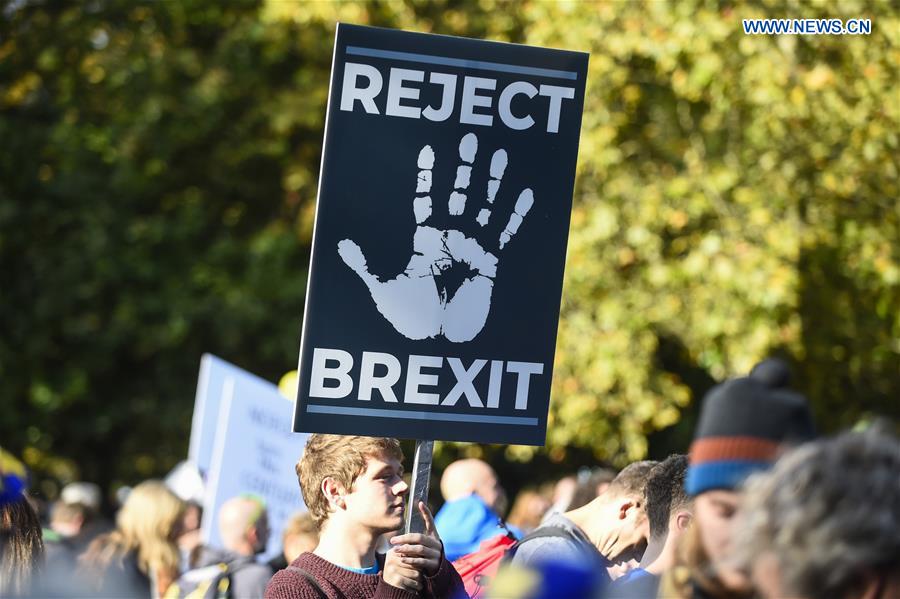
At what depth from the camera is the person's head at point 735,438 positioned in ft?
6.49

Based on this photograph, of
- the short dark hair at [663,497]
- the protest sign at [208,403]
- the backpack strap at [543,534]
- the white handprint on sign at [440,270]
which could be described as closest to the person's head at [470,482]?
the protest sign at [208,403]

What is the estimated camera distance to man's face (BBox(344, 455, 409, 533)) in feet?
12.0

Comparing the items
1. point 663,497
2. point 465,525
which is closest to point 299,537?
point 465,525

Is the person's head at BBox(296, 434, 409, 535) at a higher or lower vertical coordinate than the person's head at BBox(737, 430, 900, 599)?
lower

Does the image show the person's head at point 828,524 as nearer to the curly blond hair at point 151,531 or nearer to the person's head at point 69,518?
the curly blond hair at point 151,531

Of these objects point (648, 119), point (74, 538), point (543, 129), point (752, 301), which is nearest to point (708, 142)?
point (648, 119)

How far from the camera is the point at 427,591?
3.33 m

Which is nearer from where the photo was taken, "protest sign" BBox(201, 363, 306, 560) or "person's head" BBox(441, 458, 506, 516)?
"person's head" BBox(441, 458, 506, 516)

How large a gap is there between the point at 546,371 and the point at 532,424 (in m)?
0.15

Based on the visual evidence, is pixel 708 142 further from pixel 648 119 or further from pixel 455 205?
pixel 455 205

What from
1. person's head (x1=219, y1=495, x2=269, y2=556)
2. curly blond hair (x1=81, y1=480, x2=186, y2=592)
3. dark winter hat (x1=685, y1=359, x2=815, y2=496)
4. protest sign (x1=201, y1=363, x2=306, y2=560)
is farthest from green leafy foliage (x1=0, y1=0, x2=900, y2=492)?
dark winter hat (x1=685, y1=359, x2=815, y2=496)

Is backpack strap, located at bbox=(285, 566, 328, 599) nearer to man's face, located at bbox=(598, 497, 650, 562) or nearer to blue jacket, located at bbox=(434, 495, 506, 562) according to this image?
man's face, located at bbox=(598, 497, 650, 562)

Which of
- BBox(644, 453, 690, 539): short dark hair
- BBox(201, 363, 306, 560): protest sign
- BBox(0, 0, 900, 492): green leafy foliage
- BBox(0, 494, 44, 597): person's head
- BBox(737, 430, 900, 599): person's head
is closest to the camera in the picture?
BBox(737, 430, 900, 599): person's head

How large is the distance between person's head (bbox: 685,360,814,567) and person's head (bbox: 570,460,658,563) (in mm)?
2045
